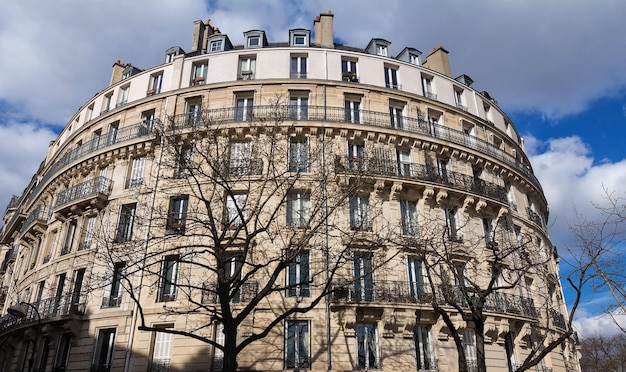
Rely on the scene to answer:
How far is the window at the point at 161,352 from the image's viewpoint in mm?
16281

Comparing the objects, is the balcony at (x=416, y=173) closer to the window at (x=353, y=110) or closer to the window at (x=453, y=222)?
the window at (x=453, y=222)

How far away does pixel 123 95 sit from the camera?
25016mm

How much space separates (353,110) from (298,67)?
12.9ft

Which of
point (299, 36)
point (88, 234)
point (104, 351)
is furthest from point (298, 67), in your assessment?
point (104, 351)

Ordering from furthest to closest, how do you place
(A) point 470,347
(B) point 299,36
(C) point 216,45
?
(C) point 216,45, (B) point 299,36, (A) point 470,347

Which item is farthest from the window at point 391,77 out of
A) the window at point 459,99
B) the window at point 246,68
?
the window at point 246,68

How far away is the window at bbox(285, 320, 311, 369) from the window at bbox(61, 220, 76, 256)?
11.9 metres

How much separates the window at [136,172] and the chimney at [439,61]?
1742cm

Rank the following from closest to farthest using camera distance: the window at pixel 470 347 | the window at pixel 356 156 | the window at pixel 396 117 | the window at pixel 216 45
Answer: the window at pixel 470 347 → the window at pixel 356 156 → the window at pixel 396 117 → the window at pixel 216 45

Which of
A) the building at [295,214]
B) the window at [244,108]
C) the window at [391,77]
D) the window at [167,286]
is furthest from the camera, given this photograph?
the window at [391,77]

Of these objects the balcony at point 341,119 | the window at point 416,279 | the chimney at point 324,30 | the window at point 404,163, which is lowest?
the window at point 416,279

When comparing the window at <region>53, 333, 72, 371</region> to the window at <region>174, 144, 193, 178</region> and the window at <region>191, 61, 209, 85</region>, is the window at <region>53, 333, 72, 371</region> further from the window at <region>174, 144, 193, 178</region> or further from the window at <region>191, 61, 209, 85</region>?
the window at <region>191, 61, 209, 85</region>

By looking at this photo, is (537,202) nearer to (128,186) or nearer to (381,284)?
(381,284)

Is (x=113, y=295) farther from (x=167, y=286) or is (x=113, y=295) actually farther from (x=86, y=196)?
(x=86, y=196)
